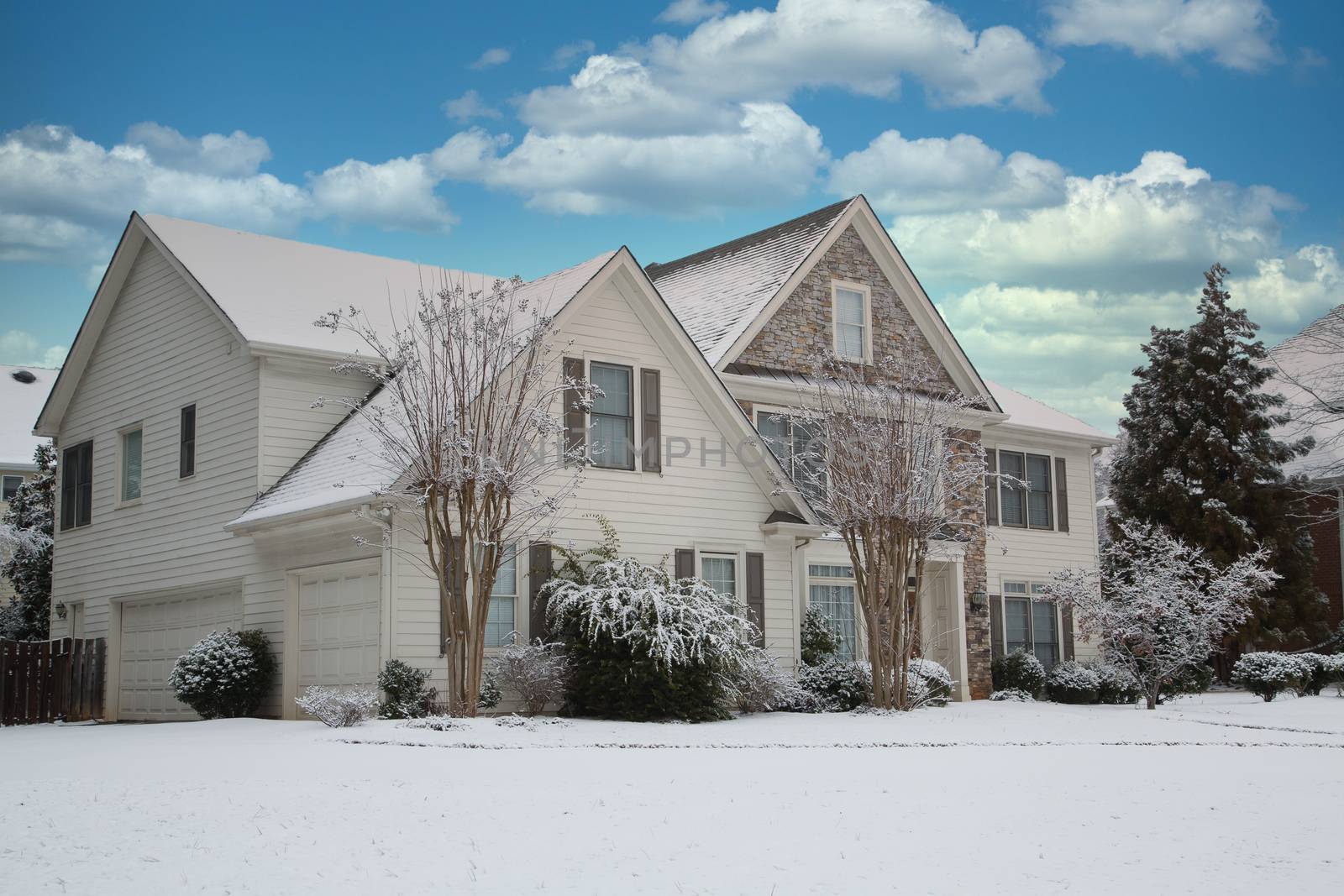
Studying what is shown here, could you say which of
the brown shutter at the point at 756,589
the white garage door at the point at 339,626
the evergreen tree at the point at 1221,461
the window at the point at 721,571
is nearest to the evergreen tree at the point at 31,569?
the white garage door at the point at 339,626

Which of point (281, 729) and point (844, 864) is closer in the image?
point (844, 864)

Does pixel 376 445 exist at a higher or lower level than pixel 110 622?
higher

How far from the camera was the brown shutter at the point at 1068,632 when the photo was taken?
1069 inches

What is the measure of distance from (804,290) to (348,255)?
8.13m

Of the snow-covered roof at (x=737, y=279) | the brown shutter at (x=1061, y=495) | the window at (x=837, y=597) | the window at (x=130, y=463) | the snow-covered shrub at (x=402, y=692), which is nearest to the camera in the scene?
the snow-covered shrub at (x=402, y=692)

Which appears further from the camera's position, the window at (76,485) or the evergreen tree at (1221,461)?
the evergreen tree at (1221,461)

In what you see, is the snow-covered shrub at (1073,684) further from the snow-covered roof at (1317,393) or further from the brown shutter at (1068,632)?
the snow-covered roof at (1317,393)

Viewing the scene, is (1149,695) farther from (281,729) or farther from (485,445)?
(281,729)

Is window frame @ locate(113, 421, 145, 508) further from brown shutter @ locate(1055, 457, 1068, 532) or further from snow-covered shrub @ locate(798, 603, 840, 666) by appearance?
brown shutter @ locate(1055, 457, 1068, 532)

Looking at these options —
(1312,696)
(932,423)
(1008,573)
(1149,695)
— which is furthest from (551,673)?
(1312,696)

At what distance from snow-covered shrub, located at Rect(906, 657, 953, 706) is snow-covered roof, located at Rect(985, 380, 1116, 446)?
694 centimetres

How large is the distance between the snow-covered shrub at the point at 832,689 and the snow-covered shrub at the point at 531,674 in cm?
379

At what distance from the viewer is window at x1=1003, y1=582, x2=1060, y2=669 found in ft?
86.9

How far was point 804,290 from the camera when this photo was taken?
23438mm
